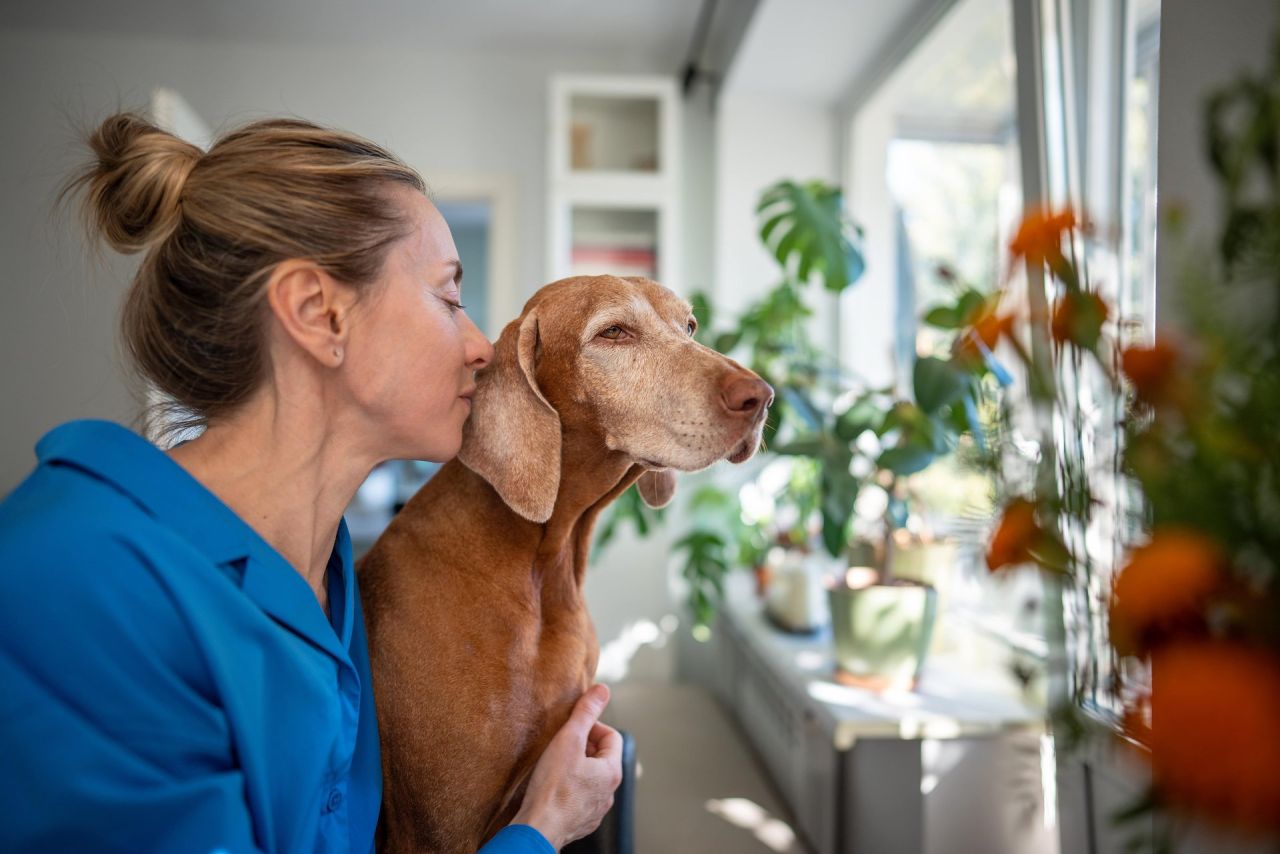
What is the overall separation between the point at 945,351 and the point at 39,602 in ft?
5.44

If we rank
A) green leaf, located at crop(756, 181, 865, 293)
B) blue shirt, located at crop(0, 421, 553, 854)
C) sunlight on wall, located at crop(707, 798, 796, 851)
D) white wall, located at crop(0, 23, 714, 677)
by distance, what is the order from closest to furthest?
1. blue shirt, located at crop(0, 421, 553, 854)
2. sunlight on wall, located at crop(707, 798, 796, 851)
3. green leaf, located at crop(756, 181, 865, 293)
4. white wall, located at crop(0, 23, 714, 677)

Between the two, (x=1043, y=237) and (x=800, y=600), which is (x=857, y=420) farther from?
(x=1043, y=237)

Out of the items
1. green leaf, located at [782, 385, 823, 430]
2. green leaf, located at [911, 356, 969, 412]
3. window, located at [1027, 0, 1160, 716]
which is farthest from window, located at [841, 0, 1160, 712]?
green leaf, located at [782, 385, 823, 430]

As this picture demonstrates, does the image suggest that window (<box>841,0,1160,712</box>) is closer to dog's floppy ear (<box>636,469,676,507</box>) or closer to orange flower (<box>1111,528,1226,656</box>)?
orange flower (<box>1111,528,1226,656</box>)

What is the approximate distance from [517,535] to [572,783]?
0.30m

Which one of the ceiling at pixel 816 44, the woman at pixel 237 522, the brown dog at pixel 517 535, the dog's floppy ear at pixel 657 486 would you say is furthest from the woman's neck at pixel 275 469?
the ceiling at pixel 816 44

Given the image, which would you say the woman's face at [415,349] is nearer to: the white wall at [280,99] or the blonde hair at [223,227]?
the blonde hair at [223,227]

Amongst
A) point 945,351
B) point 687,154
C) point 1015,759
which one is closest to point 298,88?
point 687,154

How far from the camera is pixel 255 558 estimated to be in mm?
756

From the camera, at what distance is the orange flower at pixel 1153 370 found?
15.9 inches

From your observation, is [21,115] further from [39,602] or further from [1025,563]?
[1025,563]

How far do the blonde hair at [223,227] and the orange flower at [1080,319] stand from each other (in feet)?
2.25

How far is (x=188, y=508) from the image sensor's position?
0.74 metres

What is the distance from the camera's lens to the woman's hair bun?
0.83 metres
